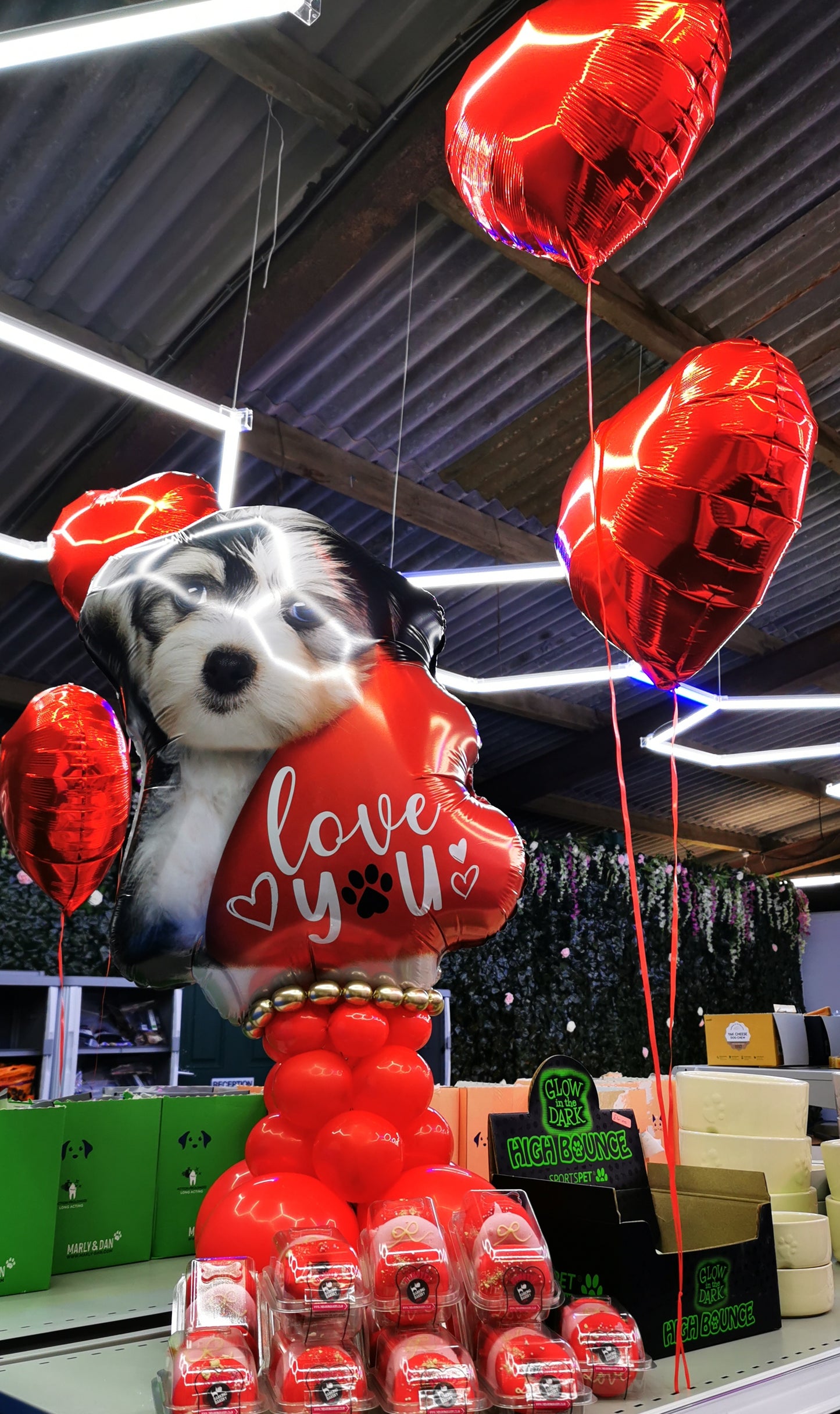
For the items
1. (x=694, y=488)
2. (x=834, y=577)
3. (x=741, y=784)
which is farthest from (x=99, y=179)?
(x=741, y=784)

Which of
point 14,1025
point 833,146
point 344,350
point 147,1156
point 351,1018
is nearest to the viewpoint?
point 351,1018

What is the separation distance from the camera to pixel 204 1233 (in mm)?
1379

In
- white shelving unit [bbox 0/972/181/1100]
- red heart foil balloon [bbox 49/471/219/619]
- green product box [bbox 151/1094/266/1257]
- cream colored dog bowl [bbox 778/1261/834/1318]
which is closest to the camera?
cream colored dog bowl [bbox 778/1261/834/1318]

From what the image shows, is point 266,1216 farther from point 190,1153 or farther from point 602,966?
point 602,966

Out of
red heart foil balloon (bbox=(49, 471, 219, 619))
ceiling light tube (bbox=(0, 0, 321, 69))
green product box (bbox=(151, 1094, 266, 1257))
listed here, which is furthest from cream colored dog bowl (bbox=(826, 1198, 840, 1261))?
ceiling light tube (bbox=(0, 0, 321, 69))

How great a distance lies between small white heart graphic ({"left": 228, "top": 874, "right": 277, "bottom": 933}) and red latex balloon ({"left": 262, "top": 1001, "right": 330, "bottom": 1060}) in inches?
5.3

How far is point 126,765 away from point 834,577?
538cm

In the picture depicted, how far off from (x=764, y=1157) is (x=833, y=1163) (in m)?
0.17

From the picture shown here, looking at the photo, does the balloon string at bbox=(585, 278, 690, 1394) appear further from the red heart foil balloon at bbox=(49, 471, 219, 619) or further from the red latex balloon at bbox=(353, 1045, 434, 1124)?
the red heart foil balloon at bbox=(49, 471, 219, 619)

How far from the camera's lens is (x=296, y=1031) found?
1530 millimetres

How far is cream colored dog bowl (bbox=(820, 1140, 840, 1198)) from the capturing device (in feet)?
5.64

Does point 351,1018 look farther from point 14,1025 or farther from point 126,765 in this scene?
point 14,1025

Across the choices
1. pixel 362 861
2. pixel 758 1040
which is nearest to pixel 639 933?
pixel 362 861

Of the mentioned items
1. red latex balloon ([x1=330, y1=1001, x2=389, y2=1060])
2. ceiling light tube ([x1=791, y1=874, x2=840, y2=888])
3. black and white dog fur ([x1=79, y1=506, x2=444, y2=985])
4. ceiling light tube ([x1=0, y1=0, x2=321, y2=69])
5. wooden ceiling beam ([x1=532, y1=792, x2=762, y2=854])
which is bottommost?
red latex balloon ([x1=330, y1=1001, x2=389, y2=1060])
